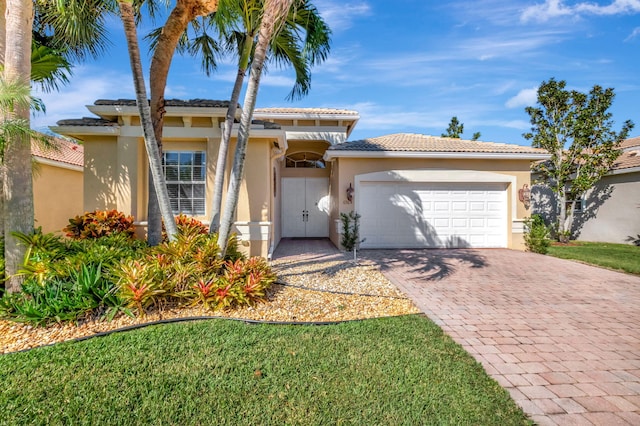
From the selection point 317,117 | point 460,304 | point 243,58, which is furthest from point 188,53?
point 460,304

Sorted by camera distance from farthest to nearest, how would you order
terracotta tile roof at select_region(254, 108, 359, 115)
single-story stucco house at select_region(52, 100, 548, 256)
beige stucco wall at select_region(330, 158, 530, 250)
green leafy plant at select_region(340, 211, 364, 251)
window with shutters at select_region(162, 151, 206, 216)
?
terracotta tile roof at select_region(254, 108, 359, 115), beige stucco wall at select_region(330, 158, 530, 250), green leafy plant at select_region(340, 211, 364, 251), window with shutters at select_region(162, 151, 206, 216), single-story stucco house at select_region(52, 100, 548, 256)

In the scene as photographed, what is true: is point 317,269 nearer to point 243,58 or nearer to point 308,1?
point 243,58

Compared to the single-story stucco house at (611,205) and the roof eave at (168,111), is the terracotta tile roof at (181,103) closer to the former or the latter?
the roof eave at (168,111)

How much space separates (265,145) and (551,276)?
823cm

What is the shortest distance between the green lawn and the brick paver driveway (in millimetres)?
912

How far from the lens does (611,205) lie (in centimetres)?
1409

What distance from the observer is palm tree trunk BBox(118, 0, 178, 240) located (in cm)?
532

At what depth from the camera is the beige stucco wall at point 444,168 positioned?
11.2 meters

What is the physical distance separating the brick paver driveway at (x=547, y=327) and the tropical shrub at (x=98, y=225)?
7079 mm

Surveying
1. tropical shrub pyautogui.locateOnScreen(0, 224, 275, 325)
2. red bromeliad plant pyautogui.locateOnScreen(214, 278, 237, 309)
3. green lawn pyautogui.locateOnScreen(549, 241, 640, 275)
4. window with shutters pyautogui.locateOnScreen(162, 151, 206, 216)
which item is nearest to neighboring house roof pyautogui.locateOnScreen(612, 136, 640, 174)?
green lawn pyautogui.locateOnScreen(549, 241, 640, 275)

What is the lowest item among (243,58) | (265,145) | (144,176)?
(144,176)

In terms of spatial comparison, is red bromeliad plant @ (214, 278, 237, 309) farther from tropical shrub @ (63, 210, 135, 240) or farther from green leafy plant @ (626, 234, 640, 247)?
green leafy plant @ (626, 234, 640, 247)

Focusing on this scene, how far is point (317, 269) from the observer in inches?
305

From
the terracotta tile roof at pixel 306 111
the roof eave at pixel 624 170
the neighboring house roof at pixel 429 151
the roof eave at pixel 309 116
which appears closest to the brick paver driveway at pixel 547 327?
the neighboring house roof at pixel 429 151
